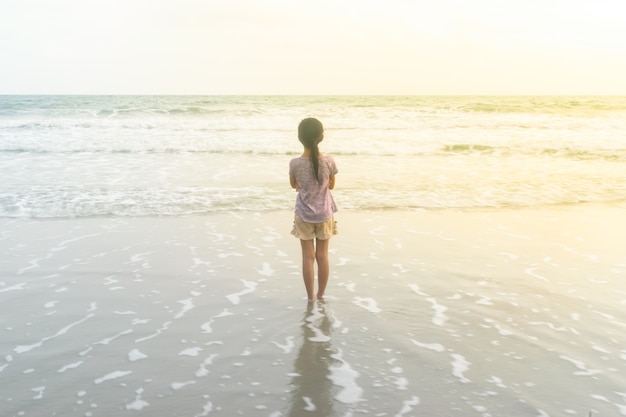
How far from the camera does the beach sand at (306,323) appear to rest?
12.8 feet

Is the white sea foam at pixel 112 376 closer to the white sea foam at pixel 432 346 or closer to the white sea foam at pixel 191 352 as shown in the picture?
the white sea foam at pixel 191 352

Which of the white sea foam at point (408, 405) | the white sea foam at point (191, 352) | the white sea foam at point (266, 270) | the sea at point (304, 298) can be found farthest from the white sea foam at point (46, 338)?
the white sea foam at point (408, 405)

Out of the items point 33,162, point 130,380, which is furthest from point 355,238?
point 33,162

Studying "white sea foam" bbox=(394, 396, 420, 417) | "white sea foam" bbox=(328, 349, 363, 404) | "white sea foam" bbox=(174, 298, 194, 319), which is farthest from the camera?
"white sea foam" bbox=(174, 298, 194, 319)

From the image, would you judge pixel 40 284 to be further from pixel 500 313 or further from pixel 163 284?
pixel 500 313

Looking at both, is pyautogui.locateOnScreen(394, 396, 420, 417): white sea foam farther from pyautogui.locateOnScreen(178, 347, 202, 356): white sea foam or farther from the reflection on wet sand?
pyautogui.locateOnScreen(178, 347, 202, 356): white sea foam

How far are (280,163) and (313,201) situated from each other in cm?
1142

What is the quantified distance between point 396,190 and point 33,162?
1051 cm

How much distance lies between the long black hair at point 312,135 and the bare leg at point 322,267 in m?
0.76

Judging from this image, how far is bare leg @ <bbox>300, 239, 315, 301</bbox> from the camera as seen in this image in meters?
5.92

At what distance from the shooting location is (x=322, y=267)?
6055mm

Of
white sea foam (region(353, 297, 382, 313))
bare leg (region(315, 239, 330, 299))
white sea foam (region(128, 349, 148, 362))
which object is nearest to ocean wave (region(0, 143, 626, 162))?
bare leg (region(315, 239, 330, 299))

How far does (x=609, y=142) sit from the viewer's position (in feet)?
80.0

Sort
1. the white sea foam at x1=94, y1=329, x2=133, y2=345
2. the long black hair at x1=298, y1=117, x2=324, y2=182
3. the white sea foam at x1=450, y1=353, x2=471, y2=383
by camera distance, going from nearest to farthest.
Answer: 1. the white sea foam at x1=450, y1=353, x2=471, y2=383
2. the white sea foam at x1=94, y1=329, x2=133, y2=345
3. the long black hair at x1=298, y1=117, x2=324, y2=182
